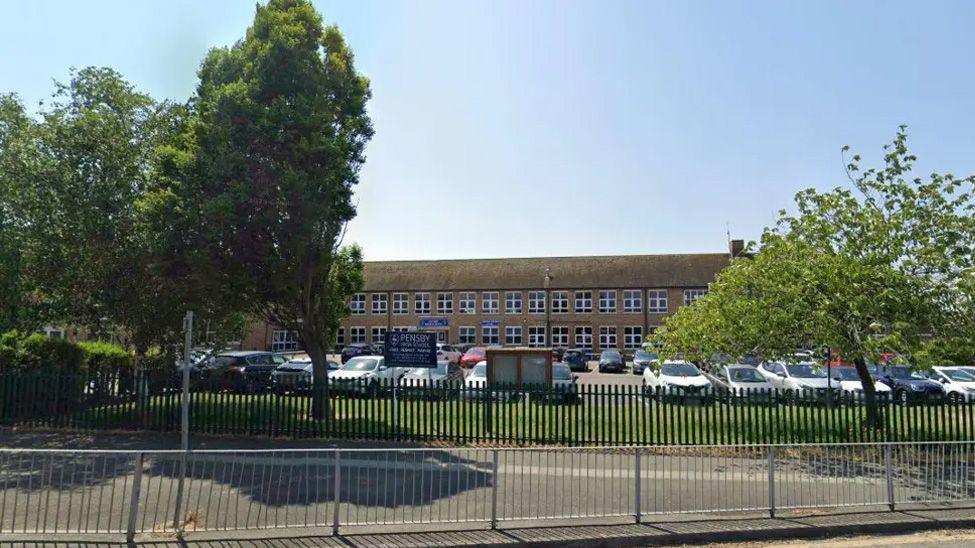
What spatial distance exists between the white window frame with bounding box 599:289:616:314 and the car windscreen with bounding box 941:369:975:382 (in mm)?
29352

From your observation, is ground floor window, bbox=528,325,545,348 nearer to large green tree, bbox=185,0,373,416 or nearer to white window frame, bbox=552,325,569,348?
white window frame, bbox=552,325,569,348

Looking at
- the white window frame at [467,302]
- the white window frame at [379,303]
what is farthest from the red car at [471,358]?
the white window frame at [379,303]

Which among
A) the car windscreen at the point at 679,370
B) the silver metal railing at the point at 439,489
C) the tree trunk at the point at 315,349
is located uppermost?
the tree trunk at the point at 315,349

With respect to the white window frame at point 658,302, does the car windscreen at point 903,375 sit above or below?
below

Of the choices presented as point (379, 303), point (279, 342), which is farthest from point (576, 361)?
point (279, 342)

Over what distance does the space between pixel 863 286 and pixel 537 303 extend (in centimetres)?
4115

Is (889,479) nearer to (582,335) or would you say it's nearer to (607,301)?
(607,301)

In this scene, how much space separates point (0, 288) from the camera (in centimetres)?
1496

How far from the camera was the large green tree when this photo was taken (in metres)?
12.9

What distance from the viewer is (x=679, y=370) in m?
22.2

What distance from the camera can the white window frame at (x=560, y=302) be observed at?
5256 centimetres

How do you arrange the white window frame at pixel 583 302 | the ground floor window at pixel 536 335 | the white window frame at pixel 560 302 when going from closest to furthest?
the white window frame at pixel 583 302 < the white window frame at pixel 560 302 < the ground floor window at pixel 536 335

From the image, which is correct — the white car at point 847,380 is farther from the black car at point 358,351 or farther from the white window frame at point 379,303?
the white window frame at point 379,303

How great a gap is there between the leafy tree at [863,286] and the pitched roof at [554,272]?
3774cm
